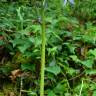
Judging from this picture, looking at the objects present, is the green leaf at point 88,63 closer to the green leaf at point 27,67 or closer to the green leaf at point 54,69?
the green leaf at point 54,69

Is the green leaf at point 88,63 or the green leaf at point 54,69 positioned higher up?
the green leaf at point 88,63

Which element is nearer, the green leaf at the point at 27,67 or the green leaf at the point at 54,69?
the green leaf at the point at 54,69

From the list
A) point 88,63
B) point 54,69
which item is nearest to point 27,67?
point 54,69

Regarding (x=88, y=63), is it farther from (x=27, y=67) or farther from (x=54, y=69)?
(x=27, y=67)

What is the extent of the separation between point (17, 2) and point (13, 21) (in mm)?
1006

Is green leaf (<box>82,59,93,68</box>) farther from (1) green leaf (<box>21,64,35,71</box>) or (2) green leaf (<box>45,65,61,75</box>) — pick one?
(1) green leaf (<box>21,64,35,71</box>)

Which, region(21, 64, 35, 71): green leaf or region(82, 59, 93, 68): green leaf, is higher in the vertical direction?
region(82, 59, 93, 68): green leaf

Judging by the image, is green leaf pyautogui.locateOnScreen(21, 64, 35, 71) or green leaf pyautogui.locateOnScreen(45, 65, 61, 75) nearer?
green leaf pyautogui.locateOnScreen(45, 65, 61, 75)

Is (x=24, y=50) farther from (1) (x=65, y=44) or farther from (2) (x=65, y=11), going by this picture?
(2) (x=65, y=11)

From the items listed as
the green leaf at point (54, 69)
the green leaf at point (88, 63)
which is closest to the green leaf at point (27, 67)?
the green leaf at point (54, 69)

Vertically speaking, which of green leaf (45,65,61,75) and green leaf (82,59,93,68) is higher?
green leaf (82,59,93,68)

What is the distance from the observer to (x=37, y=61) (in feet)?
7.58

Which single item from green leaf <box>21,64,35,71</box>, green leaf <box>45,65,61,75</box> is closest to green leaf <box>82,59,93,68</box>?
green leaf <box>45,65,61,75</box>

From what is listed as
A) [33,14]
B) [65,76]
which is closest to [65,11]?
[33,14]
